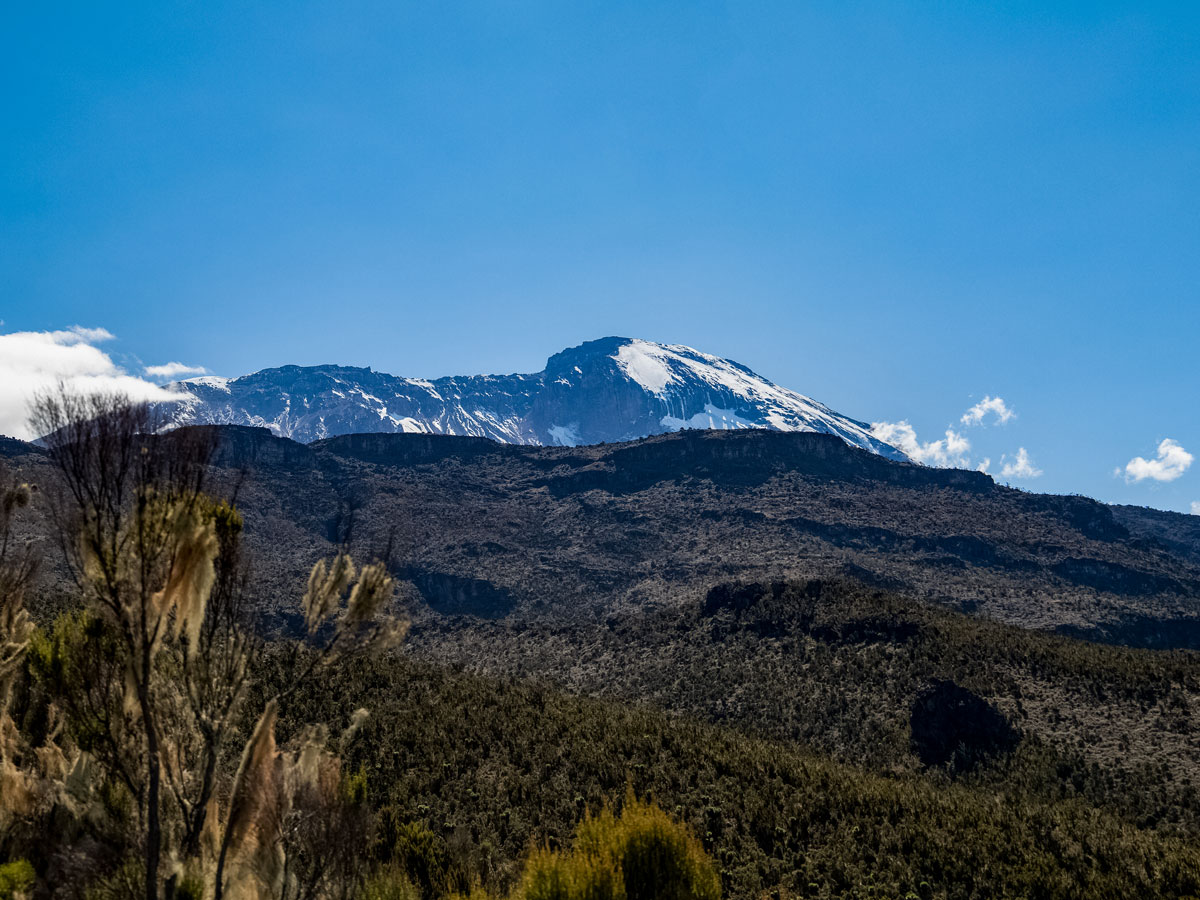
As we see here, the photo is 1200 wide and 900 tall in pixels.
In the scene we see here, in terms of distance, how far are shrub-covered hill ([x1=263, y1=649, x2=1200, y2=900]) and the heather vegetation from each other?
0.25ft

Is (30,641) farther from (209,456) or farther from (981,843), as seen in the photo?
(981,843)

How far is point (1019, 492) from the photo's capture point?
3588 inches

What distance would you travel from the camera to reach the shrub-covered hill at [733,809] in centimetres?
1247

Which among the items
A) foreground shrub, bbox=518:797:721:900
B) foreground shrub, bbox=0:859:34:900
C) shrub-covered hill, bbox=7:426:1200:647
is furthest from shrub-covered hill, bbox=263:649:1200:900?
shrub-covered hill, bbox=7:426:1200:647

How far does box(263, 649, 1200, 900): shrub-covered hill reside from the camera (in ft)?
40.9

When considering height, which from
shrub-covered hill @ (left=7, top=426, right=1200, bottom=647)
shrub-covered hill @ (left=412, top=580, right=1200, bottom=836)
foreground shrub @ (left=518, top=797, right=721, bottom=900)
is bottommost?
shrub-covered hill @ (left=412, top=580, right=1200, bottom=836)

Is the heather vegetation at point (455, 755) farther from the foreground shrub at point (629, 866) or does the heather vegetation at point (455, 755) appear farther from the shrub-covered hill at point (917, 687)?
the shrub-covered hill at point (917, 687)

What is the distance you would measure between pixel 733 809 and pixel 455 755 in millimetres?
6715

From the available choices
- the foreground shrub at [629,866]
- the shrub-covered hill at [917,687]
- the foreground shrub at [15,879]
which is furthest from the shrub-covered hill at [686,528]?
the foreground shrub at [629,866]

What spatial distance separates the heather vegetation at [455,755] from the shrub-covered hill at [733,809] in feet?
0.25

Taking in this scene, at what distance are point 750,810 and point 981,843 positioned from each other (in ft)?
14.7

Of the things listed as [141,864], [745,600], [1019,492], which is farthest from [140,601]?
[1019,492]

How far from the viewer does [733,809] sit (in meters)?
14.8

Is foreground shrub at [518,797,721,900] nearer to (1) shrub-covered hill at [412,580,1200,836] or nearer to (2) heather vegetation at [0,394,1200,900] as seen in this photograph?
(2) heather vegetation at [0,394,1200,900]
